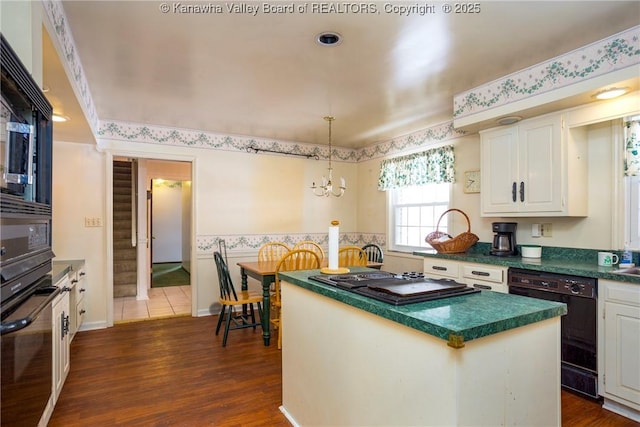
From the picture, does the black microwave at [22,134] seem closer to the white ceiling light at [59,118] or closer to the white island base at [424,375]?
the white island base at [424,375]

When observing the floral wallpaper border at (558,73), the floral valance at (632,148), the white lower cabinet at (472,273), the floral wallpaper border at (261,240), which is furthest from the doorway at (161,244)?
the floral valance at (632,148)

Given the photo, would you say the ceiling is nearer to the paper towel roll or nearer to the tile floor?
the paper towel roll

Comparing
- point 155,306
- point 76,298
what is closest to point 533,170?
point 76,298

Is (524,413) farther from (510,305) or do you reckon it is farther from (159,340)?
(159,340)

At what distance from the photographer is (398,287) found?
5.08 feet

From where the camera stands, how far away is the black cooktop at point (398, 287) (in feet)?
4.63

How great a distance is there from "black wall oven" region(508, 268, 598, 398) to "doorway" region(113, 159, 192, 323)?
12.9ft

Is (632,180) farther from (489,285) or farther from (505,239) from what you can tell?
(489,285)

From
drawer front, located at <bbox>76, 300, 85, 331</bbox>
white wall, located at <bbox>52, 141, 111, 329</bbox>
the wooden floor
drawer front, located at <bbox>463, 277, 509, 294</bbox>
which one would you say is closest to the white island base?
the wooden floor

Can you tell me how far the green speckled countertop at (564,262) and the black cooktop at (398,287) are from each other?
4.15 ft

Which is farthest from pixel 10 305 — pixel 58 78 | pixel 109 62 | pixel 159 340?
pixel 159 340

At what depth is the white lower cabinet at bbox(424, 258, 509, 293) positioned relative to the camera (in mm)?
2889

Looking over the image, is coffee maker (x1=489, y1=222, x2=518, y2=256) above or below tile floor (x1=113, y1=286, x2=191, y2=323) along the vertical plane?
above

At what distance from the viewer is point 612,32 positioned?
2.17 m
